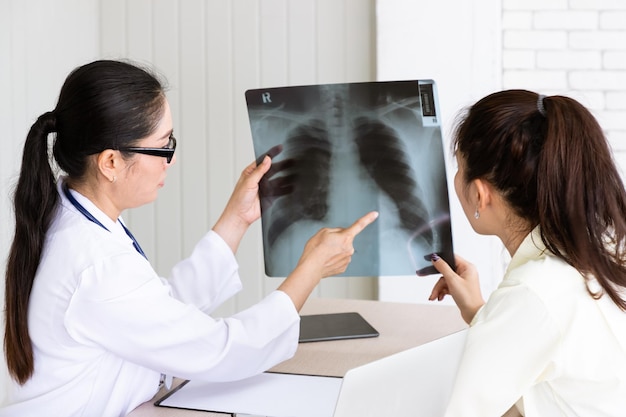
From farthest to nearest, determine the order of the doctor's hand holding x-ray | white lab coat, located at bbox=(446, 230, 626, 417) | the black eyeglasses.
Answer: the doctor's hand holding x-ray < the black eyeglasses < white lab coat, located at bbox=(446, 230, 626, 417)

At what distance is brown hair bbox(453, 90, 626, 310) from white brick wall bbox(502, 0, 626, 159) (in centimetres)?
172

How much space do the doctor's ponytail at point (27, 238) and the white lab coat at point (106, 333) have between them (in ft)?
0.05

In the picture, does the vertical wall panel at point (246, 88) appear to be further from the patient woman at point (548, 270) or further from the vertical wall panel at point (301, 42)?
the patient woman at point (548, 270)

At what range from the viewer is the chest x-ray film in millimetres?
1583

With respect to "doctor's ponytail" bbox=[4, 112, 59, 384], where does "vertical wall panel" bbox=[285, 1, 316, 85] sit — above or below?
above

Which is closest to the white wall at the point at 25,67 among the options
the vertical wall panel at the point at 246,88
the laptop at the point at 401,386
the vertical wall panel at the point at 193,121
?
the vertical wall panel at the point at 193,121

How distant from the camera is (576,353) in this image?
98cm

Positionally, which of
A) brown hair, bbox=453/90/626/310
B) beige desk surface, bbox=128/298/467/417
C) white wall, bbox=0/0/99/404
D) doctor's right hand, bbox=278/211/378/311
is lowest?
beige desk surface, bbox=128/298/467/417

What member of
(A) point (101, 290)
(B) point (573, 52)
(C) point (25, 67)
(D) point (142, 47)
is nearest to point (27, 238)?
(A) point (101, 290)

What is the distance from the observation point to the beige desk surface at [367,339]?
1.43 meters

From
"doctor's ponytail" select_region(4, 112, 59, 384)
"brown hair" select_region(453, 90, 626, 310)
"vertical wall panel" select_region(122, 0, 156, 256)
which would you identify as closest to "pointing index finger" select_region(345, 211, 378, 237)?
"brown hair" select_region(453, 90, 626, 310)

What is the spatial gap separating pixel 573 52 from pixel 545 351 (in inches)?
80.0

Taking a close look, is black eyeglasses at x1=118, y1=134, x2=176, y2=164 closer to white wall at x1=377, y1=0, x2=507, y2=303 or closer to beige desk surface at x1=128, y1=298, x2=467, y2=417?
beige desk surface at x1=128, y1=298, x2=467, y2=417

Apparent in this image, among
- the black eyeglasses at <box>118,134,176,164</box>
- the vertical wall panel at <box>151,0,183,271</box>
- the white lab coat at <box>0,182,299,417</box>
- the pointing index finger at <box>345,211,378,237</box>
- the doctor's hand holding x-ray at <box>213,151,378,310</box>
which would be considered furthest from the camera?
the vertical wall panel at <box>151,0,183,271</box>
